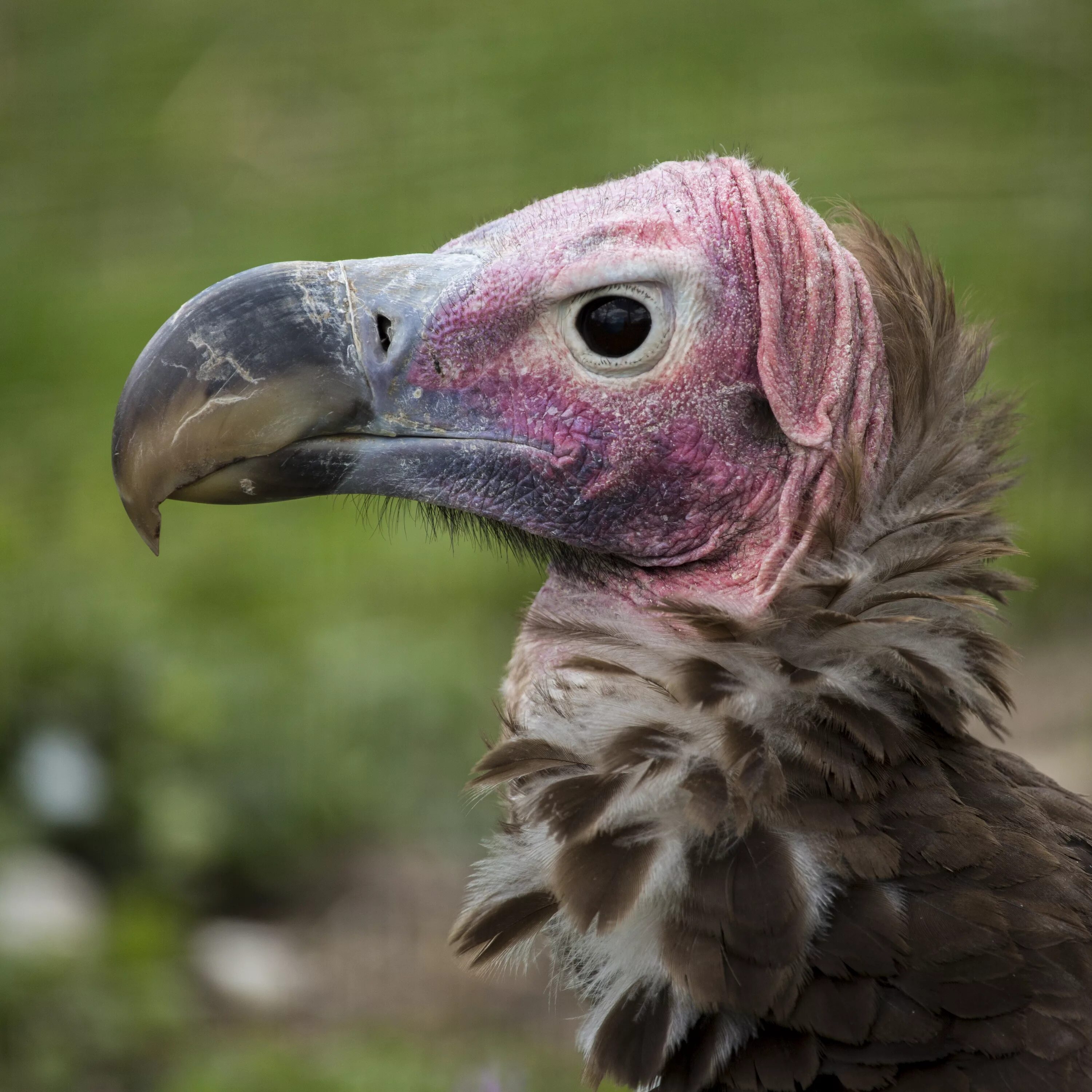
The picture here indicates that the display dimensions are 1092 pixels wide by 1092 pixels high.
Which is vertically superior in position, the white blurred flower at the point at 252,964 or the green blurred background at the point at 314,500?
the green blurred background at the point at 314,500

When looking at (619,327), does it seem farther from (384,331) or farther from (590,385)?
(384,331)

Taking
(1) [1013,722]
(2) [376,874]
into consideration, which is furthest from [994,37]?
(2) [376,874]

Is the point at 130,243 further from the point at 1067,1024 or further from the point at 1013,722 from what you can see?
the point at 1067,1024

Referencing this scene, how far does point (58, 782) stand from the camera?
4.75m

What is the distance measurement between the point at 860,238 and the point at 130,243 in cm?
761

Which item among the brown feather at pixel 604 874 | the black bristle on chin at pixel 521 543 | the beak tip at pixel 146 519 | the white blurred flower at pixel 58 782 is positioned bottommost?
the white blurred flower at pixel 58 782

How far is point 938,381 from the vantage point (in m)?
2.66

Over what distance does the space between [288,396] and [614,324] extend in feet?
1.97

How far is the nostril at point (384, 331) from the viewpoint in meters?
2.65

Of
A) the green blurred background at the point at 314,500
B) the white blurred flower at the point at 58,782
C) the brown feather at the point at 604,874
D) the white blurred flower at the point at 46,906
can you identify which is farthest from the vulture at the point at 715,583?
the white blurred flower at the point at 58,782

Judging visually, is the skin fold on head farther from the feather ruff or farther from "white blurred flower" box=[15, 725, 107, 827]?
"white blurred flower" box=[15, 725, 107, 827]

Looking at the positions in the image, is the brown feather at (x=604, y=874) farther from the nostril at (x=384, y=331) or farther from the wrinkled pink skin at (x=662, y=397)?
the nostril at (x=384, y=331)

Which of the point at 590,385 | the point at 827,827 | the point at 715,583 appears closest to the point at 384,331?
the point at 590,385

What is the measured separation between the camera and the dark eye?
8.61 ft
